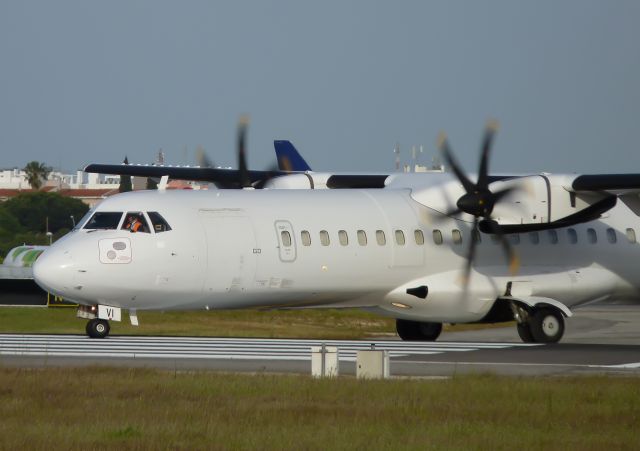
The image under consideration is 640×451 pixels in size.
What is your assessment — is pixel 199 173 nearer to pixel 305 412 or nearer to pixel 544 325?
pixel 544 325

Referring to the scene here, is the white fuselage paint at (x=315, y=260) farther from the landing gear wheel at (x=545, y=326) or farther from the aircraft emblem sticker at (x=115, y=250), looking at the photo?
the landing gear wheel at (x=545, y=326)

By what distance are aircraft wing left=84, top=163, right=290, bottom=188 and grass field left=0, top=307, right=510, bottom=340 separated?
914 centimetres

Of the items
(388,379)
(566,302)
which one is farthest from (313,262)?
(388,379)

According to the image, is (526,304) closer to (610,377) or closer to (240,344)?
(240,344)

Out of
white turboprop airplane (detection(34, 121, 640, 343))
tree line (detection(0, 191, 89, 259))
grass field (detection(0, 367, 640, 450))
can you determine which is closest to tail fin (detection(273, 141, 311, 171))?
white turboprop airplane (detection(34, 121, 640, 343))

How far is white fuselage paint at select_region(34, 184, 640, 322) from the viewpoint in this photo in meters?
24.5

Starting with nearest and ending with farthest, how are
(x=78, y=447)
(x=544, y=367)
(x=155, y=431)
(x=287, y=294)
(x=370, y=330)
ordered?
(x=78, y=447) < (x=155, y=431) < (x=544, y=367) < (x=287, y=294) < (x=370, y=330)

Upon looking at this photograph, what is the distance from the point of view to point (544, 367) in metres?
20.9

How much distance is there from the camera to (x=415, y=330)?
96.3 ft

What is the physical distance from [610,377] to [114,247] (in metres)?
9.58

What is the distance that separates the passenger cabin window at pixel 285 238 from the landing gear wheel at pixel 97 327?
369 cm

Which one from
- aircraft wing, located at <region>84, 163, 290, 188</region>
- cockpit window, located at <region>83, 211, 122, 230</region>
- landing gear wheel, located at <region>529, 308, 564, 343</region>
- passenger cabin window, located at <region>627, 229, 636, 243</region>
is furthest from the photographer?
aircraft wing, located at <region>84, 163, 290, 188</region>

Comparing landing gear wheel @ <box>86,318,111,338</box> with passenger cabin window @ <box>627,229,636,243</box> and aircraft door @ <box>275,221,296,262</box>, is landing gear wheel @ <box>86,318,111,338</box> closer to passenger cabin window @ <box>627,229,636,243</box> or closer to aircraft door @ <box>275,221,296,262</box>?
aircraft door @ <box>275,221,296,262</box>

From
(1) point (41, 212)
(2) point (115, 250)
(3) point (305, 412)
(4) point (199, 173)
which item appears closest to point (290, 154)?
(4) point (199, 173)
